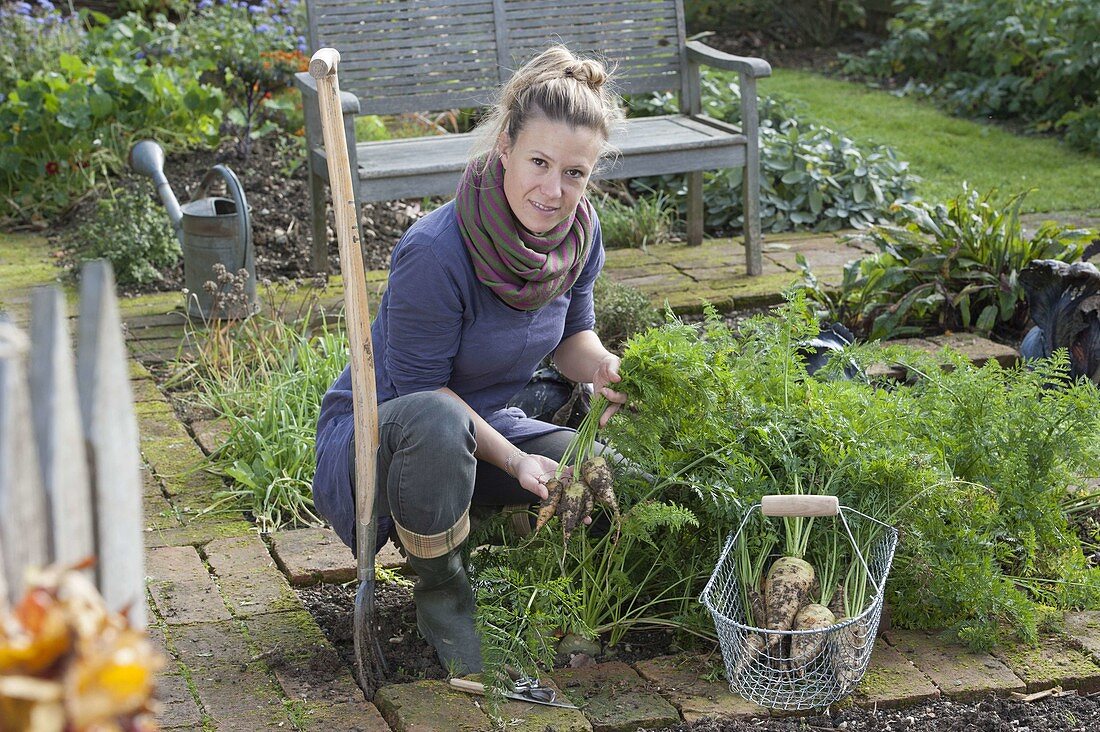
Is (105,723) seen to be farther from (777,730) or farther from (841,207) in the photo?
(841,207)

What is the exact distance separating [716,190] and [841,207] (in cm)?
62

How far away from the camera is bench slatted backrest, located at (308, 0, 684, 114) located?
5.28 m

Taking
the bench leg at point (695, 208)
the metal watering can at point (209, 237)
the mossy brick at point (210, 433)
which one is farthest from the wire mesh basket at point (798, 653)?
the bench leg at point (695, 208)

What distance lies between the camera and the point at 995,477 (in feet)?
8.98

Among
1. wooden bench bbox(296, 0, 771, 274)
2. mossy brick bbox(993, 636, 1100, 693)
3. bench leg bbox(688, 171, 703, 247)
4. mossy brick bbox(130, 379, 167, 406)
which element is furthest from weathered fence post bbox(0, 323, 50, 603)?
bench leg bbox(688, 171, 703, 247)

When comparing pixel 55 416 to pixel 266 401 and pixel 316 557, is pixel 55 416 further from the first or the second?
pixel 266 401

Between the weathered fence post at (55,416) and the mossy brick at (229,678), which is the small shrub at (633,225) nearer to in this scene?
the mossy brick at (229,678)

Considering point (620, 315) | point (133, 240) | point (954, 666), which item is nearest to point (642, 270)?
point (620, 315)

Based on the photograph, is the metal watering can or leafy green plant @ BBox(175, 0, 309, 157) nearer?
the metal watering can

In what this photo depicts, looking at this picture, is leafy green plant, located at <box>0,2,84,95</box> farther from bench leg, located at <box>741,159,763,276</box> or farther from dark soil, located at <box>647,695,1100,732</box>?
dark soil, located at <box>647,695,1100,732</box>

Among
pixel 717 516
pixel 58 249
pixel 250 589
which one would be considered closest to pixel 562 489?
pixel 717 516

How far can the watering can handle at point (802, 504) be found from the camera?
2338 millimetres

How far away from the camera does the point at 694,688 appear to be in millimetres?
2420

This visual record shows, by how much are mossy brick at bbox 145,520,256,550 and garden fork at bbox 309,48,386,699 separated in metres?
0.76
